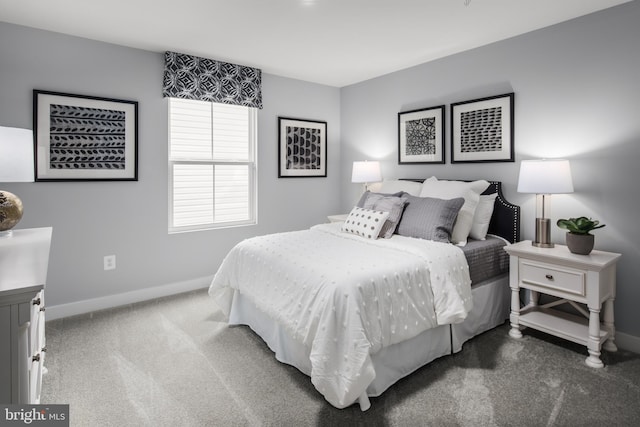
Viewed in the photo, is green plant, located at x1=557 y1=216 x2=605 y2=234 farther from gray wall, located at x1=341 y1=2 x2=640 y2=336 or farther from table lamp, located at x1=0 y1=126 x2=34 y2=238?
table lamp, located at x1=0 y1=126 x2=34 y2=238

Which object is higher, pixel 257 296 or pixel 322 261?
pixel 322 261

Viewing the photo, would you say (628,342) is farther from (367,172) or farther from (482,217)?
(367,172)

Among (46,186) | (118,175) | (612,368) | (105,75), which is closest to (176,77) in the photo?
(105,75)

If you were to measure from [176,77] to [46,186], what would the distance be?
4.92 ft

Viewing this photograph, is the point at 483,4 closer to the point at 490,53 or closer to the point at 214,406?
the point at 490,53

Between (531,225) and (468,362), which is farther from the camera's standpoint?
(531,225)

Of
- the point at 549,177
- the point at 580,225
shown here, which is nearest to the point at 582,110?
the point at 549,177

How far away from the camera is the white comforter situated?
180cm

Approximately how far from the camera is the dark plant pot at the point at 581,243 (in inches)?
96.0

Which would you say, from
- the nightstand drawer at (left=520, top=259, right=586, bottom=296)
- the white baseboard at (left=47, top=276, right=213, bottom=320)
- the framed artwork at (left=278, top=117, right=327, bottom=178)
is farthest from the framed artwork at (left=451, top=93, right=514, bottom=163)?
the white baseboard at (left=47, top=276, right=213, bottom=320)

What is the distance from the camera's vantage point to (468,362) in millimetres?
2361

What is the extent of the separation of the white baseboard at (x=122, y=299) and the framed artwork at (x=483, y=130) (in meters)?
3.00

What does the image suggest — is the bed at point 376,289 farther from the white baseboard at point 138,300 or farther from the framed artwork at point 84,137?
the framed artwork at point 84,137

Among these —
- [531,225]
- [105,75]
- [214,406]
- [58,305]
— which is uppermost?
[105,75]
